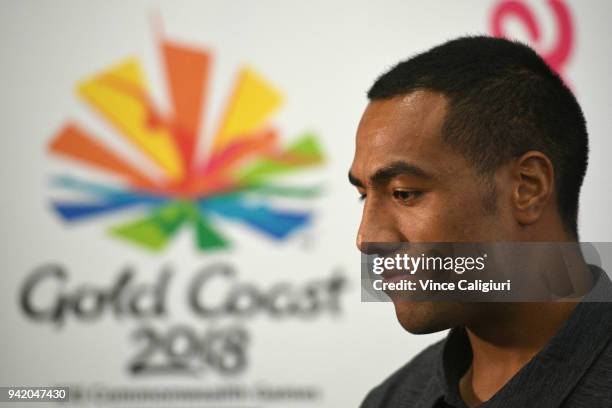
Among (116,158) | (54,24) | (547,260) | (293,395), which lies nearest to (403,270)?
(547,260)

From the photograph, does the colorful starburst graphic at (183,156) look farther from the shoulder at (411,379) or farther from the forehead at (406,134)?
the forehead at (406,134)

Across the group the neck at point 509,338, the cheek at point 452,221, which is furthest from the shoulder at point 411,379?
the cheek at point 452,221

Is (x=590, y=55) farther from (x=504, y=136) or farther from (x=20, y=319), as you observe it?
(x=20, y=319)

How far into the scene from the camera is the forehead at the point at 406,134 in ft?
2.26

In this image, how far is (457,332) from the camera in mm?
822

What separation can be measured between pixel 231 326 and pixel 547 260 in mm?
851

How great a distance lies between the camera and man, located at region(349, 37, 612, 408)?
679 mm

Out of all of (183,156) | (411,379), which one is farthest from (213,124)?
(411,379)

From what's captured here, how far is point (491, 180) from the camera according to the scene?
0.69 m

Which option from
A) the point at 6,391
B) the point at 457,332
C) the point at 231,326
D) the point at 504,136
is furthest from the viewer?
the point at 231,326

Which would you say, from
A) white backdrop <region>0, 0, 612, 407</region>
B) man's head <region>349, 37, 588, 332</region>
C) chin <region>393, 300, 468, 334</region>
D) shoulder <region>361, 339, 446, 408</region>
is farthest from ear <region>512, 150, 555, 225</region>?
white backdrop <region>0, 0, 612, 407</region>

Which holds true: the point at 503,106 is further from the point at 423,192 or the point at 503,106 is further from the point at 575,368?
the point at 575,368

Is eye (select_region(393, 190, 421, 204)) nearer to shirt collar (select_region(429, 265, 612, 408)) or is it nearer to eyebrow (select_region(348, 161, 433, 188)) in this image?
eyebrow (select_region(348, 161, 433, 188))

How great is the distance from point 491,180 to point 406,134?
96mm
